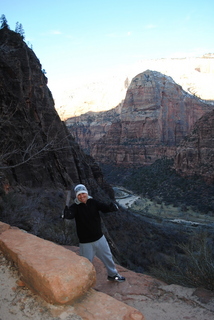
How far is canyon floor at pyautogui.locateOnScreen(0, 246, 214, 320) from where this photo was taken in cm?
217

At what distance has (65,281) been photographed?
7.51 feet

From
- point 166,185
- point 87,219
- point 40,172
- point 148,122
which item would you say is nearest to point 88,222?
point 87,219

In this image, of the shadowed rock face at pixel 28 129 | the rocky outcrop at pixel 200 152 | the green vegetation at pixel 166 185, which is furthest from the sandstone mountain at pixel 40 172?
the rocky outcrop at pixel 200 152

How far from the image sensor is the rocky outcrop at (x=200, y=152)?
36438 mm

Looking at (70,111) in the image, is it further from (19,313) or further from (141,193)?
(19,313)

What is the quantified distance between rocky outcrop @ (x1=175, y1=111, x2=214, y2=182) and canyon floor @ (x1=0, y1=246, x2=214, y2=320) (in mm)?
34109

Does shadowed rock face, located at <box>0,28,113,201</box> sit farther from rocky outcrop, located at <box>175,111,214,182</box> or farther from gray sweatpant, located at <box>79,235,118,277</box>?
rocky outcrop, located at <box>175,111,214,182</box>

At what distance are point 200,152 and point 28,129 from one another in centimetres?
3290

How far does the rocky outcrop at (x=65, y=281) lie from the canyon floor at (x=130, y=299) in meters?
0.10

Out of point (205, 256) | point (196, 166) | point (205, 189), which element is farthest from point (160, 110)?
point (205, 256)

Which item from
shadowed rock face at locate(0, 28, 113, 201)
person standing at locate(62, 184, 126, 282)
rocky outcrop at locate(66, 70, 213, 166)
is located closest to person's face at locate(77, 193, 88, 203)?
person standing at locate(62, 184, 126, 282)

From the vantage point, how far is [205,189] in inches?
1345

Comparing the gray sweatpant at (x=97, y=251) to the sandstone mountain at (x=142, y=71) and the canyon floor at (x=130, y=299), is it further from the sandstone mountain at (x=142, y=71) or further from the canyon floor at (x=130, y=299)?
the sandstone mountain at (x=142, y=71)

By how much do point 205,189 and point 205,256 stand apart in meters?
32.9
